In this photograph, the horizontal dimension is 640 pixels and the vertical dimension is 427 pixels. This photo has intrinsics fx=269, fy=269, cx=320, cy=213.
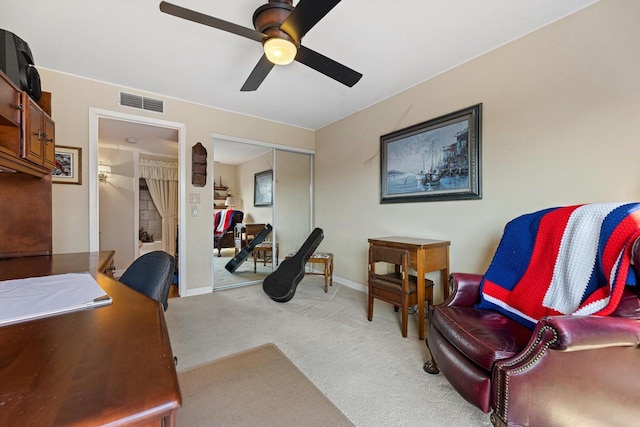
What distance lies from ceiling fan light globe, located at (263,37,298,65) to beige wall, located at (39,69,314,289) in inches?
83.5

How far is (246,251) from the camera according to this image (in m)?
4.18

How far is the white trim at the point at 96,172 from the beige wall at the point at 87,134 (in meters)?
0.03

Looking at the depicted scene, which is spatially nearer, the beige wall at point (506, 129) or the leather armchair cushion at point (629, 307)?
the leather armchair cushion at point (629, 307)

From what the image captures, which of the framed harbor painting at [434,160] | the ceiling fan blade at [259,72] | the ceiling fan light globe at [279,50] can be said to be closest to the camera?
the ceiling fan light globe at [279,50]

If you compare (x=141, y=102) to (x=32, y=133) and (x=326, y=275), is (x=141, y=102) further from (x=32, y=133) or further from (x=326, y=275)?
(x=326, y=275)

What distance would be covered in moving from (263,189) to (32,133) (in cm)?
282

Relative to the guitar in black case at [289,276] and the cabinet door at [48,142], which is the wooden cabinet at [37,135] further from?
the guitar in black case at [289,276]

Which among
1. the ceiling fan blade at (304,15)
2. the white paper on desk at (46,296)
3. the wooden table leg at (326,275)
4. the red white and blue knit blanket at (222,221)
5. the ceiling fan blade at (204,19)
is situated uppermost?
the ceiling fan blade at (204,19)

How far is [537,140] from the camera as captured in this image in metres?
2.07

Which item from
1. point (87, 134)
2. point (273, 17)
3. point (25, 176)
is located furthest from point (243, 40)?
point (87, 134)

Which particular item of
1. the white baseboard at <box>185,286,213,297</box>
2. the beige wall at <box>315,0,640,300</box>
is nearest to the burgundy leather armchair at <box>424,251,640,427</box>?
the beige wall at <box>315,0,640,300</box>

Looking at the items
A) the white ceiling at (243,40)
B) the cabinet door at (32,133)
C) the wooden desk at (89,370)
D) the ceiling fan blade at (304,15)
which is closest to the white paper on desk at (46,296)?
the wooden desk at (89,370)

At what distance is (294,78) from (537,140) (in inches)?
87.7

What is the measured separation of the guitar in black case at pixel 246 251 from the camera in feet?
13.3
